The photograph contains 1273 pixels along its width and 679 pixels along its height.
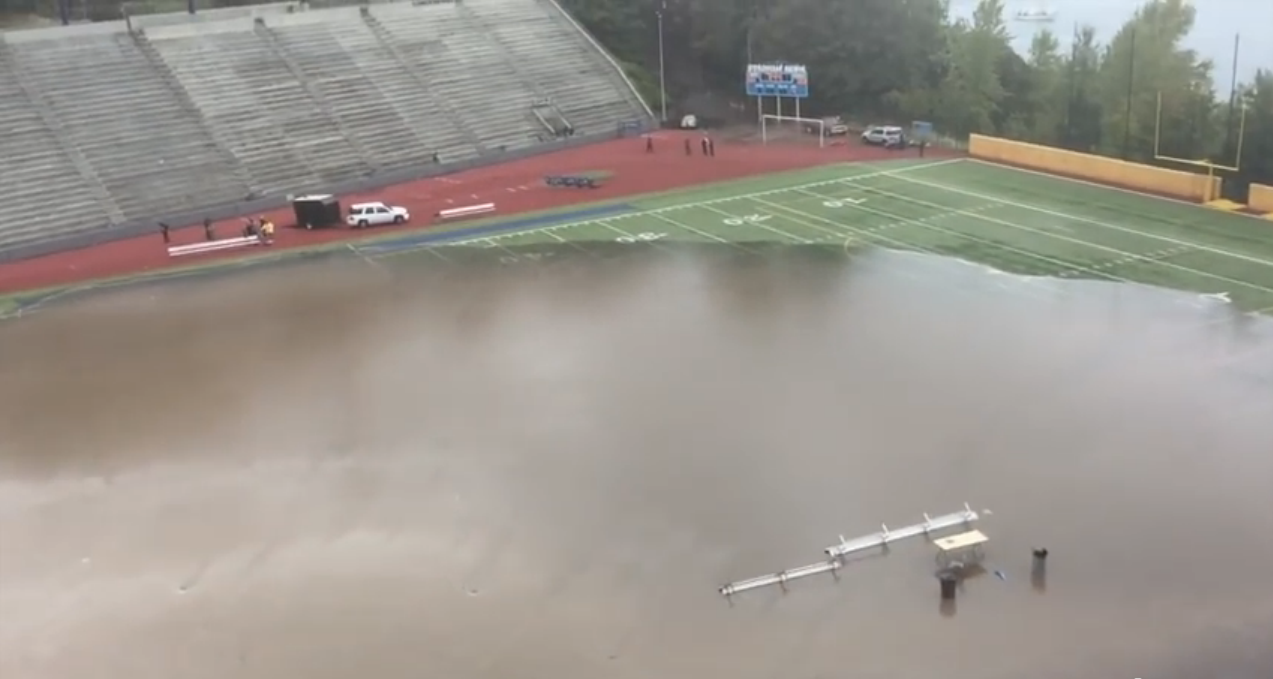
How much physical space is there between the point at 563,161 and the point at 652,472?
30.0m

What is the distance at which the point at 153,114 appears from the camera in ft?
149

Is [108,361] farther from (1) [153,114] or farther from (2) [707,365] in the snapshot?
(1) [153,114]

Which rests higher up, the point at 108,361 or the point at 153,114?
the point at 153,114

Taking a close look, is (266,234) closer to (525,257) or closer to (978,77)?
(525,257)

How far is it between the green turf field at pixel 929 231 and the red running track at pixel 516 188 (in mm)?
1488

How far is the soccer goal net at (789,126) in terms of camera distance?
166 ft

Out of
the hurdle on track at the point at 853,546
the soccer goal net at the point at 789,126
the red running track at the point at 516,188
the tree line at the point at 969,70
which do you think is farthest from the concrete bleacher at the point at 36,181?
the hurdle on track at the point at 853,546

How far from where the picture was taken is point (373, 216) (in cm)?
3866

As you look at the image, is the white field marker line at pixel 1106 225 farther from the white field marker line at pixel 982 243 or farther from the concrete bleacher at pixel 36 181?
the concrete bleacher at pixel 36 181

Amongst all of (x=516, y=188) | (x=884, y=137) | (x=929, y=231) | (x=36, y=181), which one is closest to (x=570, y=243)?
(x=516, y=188)

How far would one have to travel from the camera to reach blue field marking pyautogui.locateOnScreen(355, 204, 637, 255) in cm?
3600

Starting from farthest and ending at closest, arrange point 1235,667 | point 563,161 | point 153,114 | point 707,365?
point 563,161 < point 153,114 < point 707,365 < point 1235,667

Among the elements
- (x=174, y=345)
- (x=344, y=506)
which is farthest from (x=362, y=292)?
(x=344, y=506)

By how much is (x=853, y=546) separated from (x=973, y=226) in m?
19.6
